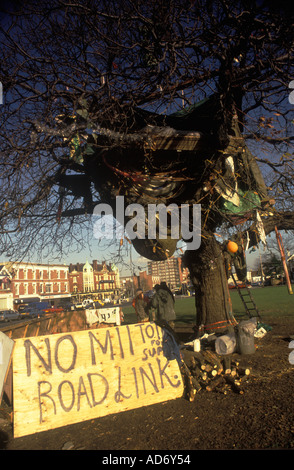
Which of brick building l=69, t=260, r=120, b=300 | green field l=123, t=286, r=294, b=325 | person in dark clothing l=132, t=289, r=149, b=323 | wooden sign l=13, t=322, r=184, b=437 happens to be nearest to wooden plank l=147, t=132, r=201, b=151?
wooden sign l=13, t=322, r=184, b=437

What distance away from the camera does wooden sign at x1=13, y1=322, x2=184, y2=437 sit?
13.2 ft

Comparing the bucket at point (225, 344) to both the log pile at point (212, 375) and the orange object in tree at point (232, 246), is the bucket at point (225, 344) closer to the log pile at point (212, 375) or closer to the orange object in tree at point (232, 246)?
the log pile at point (212, 375)

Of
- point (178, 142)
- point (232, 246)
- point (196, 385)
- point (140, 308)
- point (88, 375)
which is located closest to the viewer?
point (88, 375)

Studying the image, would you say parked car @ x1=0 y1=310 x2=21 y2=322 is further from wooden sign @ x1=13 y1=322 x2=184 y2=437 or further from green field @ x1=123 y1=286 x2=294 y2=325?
wooden sign @ x1=13 y1=322 x2=184 y2=437

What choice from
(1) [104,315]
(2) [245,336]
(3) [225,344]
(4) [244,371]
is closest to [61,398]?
(4) [244,371]

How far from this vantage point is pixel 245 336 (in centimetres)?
670

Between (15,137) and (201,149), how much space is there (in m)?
3.76

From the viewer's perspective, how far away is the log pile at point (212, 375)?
4.88 meters

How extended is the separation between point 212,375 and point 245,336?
1781 mm

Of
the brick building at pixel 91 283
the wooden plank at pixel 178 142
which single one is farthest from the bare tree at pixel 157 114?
the brick building at pixel 91 283

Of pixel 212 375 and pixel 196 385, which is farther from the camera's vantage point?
pixel 212 375

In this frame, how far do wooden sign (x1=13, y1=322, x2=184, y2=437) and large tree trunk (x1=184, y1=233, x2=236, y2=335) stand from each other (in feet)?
10.6

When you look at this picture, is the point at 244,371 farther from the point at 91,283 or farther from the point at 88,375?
the point at 91,283

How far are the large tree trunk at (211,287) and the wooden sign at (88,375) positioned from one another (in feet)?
10.6
